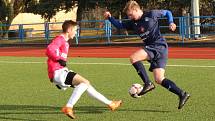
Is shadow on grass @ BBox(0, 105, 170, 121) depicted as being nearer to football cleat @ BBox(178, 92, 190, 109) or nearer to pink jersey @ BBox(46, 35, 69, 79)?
football cleat @ BBox(178, 92, 190, 109)

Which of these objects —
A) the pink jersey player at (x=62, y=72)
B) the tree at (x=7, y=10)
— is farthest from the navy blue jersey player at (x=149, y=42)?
the tree at (x=7, y=10)

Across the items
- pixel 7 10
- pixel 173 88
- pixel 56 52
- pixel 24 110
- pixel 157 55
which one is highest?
pixel 7 10

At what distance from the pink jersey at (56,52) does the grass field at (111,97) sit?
2.46ft

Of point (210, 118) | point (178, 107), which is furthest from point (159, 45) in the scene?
point (210, 118)

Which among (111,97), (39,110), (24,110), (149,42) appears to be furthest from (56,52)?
(111,97)

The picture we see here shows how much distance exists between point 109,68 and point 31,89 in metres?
4.50

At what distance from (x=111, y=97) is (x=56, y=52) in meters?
2.42

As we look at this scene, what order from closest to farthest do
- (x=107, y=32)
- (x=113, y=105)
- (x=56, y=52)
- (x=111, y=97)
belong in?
1. (x=56, y=52)
2. (x=113, y=105)
3. (x=111, y=97)
4. (x=107, y=32)

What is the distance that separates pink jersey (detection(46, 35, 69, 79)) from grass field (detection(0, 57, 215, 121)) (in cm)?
75

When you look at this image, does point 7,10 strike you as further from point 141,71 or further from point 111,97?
point 141,71

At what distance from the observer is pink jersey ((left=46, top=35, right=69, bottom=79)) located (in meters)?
7.26

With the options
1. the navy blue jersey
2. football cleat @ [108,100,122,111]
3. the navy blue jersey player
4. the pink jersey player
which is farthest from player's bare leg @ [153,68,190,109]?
the pink jersey player

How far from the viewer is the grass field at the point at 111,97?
24.6 feet

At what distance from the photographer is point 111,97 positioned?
9406 millimetres
